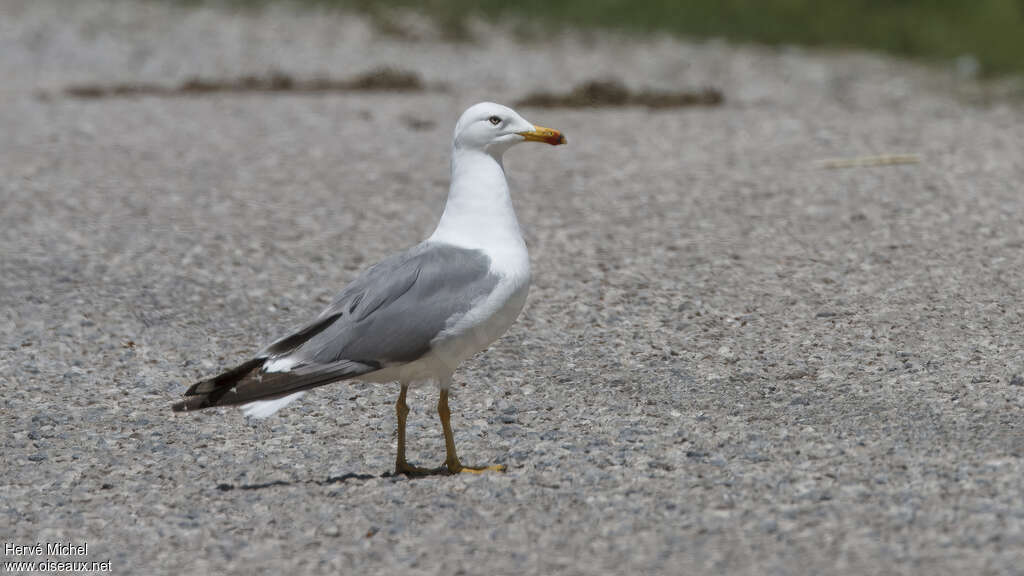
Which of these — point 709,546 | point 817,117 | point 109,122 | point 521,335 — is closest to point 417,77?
point 109,122

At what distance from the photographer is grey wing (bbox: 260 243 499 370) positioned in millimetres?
A: 5754

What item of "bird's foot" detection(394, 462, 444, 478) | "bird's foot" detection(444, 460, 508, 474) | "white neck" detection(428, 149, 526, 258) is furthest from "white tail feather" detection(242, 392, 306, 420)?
"white neck" detection(428, 149, 526, 258)

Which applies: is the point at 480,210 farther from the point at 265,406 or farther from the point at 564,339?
the point at 564,339

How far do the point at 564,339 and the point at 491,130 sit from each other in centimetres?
226

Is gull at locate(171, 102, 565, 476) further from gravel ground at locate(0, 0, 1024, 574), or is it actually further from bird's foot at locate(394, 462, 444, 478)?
gravel ground at locate(0, 0, 1024, 574)

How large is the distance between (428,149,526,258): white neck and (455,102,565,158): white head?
45 mm

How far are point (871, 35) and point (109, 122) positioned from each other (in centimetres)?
1157

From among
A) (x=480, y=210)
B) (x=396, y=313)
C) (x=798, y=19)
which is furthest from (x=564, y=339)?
(x=798, y=19)

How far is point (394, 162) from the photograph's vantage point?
12.9 meters

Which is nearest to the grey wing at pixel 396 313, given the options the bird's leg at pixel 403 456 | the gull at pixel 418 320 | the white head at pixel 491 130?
the gull at pixel 418 320

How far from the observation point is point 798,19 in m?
21.7

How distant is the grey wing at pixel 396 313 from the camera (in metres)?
5.75

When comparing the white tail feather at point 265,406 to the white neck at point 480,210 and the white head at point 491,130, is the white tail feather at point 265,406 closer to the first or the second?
the white neck at point 480,210

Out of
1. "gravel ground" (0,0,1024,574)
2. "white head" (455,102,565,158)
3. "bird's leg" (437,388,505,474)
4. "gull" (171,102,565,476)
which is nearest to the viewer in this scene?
"gravel ground" (0,0,1024,574)
